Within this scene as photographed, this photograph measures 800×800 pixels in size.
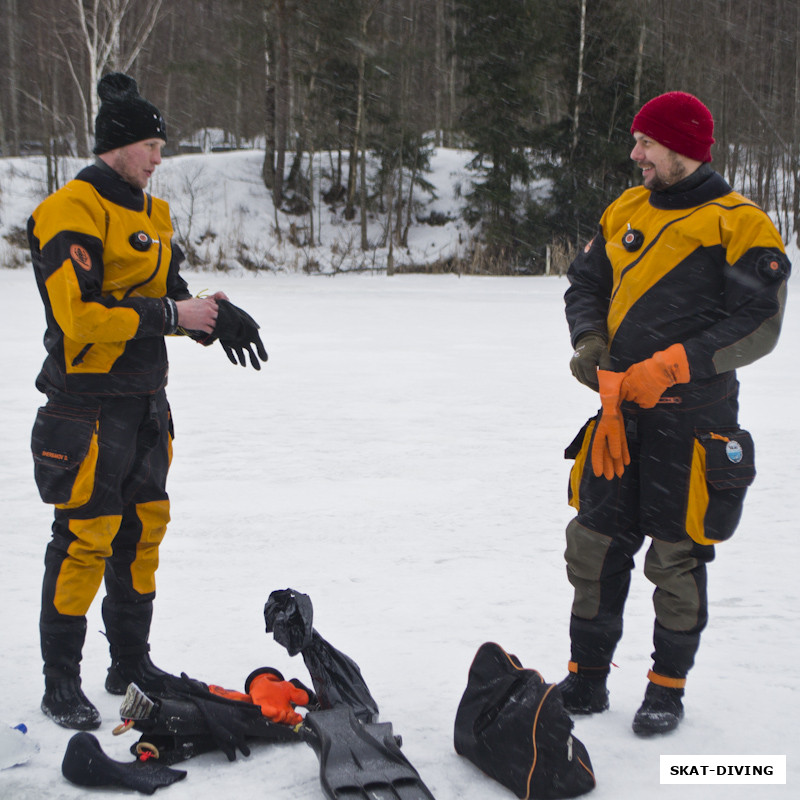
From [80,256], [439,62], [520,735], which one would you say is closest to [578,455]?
[520,735]

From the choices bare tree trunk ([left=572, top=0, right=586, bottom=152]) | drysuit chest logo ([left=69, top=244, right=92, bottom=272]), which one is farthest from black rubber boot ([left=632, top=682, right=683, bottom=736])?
bare tree trunk ([left=572, top=0, right=586, bottom=152])

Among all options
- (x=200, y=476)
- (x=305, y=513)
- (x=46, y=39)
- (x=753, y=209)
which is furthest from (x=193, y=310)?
(x=46, y=39)

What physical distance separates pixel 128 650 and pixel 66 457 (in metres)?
0.58

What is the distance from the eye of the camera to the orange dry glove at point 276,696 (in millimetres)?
2064

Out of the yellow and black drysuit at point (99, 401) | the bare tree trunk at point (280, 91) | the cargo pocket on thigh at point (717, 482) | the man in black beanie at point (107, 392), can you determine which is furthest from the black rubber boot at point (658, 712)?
the bare tree trunk at point (280, 91)

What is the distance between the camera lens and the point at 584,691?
2312 millimetres

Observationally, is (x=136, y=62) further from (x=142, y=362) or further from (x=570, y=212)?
(x=142, y=362)

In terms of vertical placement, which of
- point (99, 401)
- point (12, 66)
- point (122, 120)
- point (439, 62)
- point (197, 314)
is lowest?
point (99, 401)

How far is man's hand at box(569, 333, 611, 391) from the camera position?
91.6 inches

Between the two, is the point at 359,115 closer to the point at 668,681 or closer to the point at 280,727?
the point at 668,681

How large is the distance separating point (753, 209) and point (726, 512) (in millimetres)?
768

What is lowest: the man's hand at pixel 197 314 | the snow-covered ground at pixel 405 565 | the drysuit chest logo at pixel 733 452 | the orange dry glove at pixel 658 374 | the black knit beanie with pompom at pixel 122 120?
the snow-covered ground at pixel 405 565

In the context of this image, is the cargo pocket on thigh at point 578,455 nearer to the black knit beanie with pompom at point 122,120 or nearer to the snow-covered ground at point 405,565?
the snow-covered ground at point 405,565

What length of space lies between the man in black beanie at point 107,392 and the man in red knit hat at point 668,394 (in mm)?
1095
